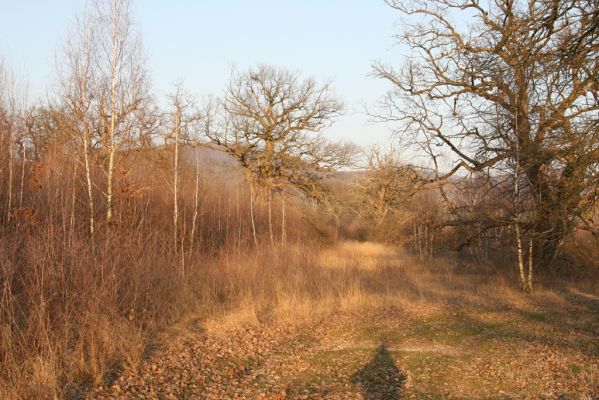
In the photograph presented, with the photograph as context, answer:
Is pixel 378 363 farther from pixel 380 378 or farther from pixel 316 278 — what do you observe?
pixel 316 278

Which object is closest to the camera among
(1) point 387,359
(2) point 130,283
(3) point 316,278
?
(1) point 387,359

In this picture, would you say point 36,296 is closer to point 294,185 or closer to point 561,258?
point 561,258

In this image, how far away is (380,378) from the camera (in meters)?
6.62

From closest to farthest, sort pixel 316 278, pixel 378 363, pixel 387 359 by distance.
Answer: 1. pixel 378 363
2. pixel 387 359
3. pixel 316 278

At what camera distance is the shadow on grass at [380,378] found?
6.00 m

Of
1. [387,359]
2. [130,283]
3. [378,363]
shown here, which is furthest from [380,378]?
[130,283]

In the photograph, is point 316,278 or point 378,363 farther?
point 316,278

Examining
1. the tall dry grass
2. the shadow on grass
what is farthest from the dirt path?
the tall dry grass

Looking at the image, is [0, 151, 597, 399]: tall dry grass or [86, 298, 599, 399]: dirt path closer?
[86, 298, 599, 399]: dirt path

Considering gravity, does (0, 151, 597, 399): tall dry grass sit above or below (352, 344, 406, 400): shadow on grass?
above

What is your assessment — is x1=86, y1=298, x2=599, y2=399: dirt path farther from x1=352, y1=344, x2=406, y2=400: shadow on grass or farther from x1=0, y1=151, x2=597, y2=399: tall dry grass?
x1=0, y1=151, x2=597, y2=399: tall dry grass

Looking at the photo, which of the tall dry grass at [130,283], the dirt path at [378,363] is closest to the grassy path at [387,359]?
the dirt path at [378,363]

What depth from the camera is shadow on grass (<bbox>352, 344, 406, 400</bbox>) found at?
19.7ft

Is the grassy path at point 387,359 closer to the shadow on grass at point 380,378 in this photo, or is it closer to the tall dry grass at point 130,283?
the shadow on grass at point 380,378
